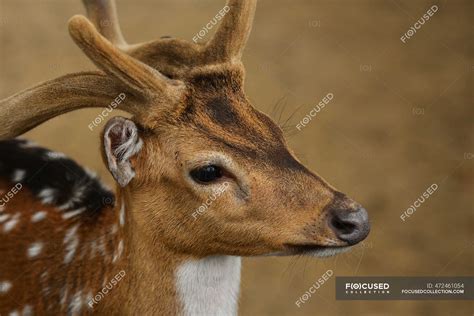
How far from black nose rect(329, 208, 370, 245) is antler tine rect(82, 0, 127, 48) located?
5.63ft

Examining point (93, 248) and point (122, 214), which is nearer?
point (122, 214)

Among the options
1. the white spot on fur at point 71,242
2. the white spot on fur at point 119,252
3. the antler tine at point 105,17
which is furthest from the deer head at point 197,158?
the antler tine at point 105,17

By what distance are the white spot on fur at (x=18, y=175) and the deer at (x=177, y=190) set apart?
628 mm

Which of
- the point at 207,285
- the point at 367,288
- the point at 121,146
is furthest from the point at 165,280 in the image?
the point at 367,288

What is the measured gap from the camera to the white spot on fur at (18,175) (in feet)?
14.1

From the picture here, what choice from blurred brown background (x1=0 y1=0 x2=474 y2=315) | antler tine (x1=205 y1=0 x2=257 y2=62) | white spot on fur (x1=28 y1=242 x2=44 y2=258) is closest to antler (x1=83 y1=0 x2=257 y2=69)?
antler tine (x1=205 y1=0 x2=257 y2=62)

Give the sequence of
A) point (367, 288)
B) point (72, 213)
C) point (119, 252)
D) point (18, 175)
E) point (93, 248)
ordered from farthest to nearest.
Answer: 1. point (367, 288)
2. point (18, 175)
3. point (72, 213)
4. point (93, 248)
5. point (119, 252)

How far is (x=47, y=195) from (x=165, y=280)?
1.01 metres

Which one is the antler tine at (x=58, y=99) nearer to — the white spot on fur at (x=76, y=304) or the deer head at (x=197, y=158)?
the deer head at (x=197, y=158)

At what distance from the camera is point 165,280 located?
11.5 ft

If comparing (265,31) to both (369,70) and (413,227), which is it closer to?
(369,70)

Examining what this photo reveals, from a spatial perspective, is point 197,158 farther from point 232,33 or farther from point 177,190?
point 232,33

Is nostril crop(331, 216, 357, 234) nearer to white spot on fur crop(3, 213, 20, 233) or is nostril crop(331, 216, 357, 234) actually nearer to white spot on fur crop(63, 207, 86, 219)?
white spot on fur crop(63, 207, 86, 219)

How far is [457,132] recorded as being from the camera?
8414 millimetres
